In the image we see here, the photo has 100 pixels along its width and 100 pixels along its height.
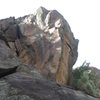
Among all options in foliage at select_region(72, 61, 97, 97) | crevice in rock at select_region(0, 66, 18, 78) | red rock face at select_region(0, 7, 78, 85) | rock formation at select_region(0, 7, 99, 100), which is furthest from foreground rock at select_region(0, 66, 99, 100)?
foliage at select_region(72, 61, 97, 97)

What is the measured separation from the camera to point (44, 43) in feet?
90.5

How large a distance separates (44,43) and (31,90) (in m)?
12.9

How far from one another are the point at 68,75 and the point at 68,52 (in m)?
2.01

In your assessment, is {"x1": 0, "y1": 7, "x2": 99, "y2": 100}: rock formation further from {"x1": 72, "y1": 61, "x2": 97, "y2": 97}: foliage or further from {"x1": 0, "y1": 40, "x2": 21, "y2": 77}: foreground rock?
{"x1": 72, "y1": 61, "x2": 97, "y2": 97}: foliage

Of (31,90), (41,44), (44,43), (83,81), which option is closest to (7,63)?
(31,90)

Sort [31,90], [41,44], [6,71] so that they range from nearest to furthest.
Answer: [31,90] < [6,71] < [41,44]

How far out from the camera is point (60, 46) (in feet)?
89.5

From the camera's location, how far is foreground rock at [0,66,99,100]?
563 inches

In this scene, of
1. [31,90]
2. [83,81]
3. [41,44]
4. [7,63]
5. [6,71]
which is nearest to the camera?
[31,90]

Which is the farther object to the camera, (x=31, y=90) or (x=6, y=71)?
(x=6, y=71)

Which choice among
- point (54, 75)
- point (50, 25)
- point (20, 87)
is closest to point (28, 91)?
point (20, 87)

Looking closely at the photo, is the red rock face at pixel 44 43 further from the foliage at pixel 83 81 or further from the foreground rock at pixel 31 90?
the foreground rock at pixel 31 90

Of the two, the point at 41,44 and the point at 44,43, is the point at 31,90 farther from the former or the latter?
the point at 44,43

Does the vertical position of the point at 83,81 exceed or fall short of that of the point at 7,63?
it exceeds it
